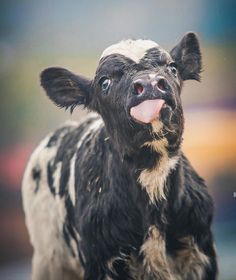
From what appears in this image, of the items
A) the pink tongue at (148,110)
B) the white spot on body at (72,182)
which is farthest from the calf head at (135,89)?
the white spot on body at (72,182)

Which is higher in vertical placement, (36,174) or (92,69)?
(92,69)

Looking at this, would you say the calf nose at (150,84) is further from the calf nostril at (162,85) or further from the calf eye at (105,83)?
the calf eye at (105,83)

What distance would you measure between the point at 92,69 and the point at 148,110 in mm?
369

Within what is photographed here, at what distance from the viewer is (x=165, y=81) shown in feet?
4.99

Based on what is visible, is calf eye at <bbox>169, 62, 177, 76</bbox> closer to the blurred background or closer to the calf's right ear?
the blurred background

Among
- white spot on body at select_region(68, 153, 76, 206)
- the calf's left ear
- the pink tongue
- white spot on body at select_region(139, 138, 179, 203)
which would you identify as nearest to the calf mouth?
the pink tongue

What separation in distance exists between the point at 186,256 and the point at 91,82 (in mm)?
565

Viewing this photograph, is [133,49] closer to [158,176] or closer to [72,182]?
[158,176]

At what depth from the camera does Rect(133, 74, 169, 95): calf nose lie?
58.4 inches

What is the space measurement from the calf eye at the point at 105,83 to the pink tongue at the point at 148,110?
0.16 m

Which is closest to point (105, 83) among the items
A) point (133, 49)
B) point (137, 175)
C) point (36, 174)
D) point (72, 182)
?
point (133, 49)

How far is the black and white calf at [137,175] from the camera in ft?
5.07

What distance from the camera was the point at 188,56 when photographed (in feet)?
5.76

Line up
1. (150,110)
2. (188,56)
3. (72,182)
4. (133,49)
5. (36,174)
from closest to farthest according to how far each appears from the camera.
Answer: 1. (150,110)
2. (133,49)
3. (188,56)
4. (72,182)
5. (36,174)
